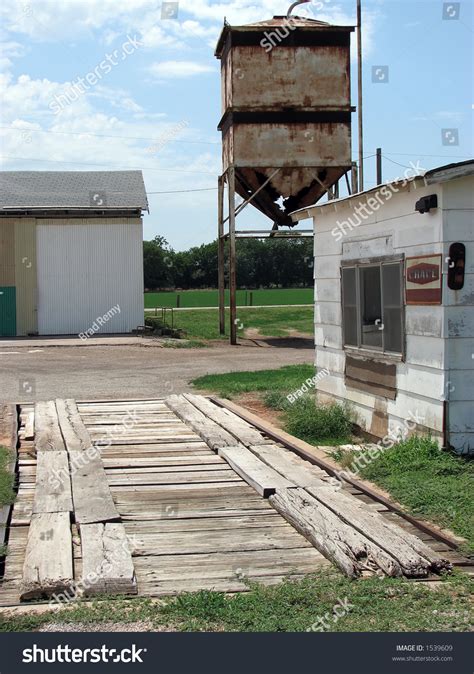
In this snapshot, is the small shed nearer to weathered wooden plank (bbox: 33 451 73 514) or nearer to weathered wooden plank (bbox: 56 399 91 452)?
weathered wooden plank (bbox: 56 399 91 452)

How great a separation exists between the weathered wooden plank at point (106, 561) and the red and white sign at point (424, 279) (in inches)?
168

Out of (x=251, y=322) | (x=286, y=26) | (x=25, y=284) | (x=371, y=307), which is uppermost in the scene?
(x=286, y=26)

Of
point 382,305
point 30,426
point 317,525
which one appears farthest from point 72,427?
point 317,525

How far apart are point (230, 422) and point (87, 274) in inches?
946

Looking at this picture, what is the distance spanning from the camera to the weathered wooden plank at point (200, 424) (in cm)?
1017

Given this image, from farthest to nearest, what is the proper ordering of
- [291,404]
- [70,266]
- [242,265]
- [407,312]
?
1. [242,265]
2. [70,266]
3. [291,404]
4. [407,312]

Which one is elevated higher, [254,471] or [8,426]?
[254,471]

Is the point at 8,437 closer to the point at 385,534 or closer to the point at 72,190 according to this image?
the point at 385,534

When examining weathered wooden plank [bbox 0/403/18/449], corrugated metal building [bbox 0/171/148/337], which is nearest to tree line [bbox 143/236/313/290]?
corrugated metal building [bbox 0/171/148/337]

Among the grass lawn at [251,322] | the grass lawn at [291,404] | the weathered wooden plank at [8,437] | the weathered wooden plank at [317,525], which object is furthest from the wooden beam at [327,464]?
the grass lawn at [251,322]

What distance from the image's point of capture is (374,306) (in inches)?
422

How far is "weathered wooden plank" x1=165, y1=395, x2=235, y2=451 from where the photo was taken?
33.4ft

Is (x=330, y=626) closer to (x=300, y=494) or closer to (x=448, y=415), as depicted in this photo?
(x=300, y=494)

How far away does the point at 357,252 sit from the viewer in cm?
1120
